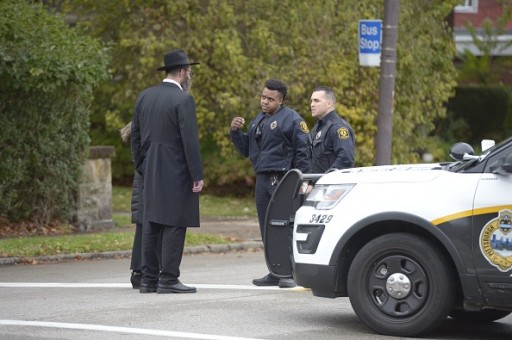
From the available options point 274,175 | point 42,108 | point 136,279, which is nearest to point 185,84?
point 274,175

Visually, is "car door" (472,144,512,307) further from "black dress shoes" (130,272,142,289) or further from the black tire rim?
"black dress shoes" (130,272,142,289)

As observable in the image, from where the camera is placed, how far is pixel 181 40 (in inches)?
874

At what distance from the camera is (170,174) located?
34.3ft

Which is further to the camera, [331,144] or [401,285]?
[331,144]

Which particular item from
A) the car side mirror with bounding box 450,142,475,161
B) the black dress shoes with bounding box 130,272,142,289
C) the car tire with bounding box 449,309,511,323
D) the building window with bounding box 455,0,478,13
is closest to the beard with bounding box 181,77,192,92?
the black dress shoes with bounding box 130,272,142,289

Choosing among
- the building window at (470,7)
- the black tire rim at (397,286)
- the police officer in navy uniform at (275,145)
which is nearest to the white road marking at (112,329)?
the black tire rim at (397,286)

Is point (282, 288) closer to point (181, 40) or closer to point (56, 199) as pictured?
point (56, 199)

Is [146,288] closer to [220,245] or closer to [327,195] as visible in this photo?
[327,195]

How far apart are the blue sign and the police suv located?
900cm

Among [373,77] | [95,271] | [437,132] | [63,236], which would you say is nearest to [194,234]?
[63,236]

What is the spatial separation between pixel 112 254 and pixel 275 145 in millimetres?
4280

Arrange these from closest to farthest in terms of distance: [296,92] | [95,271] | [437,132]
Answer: [95,271] → [296,92] → [437,132]

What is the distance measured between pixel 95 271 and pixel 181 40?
9756mm

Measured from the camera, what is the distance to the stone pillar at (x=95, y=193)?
17.2 m
